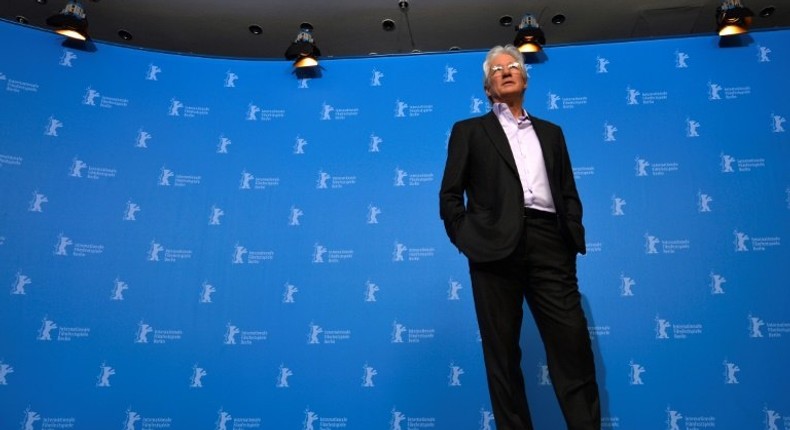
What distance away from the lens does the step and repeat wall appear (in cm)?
293

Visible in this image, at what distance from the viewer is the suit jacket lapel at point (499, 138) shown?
191cm

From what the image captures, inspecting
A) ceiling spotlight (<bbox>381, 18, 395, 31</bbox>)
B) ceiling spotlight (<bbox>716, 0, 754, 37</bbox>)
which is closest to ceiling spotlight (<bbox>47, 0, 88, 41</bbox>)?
ceiling spotlight (<bbox>381, 18, 395, 31</bbox>)

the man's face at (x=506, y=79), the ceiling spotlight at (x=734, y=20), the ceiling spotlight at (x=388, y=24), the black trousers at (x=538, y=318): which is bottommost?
the black trousers at (x=538, y=318)

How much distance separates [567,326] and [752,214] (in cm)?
203

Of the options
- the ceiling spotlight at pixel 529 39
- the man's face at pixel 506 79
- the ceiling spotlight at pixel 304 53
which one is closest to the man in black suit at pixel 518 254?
the man's face at pixel 506 79

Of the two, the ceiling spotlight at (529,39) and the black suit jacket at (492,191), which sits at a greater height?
the ceiling spotlight at (529,39)

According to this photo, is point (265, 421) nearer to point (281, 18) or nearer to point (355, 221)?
point (355, 221)

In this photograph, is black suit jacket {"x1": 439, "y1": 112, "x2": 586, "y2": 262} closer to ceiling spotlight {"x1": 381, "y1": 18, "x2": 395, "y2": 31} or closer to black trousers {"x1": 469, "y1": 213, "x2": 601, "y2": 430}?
black trousers {"x1": 469, "y1": 213, "x2": 601, "y2": 430}

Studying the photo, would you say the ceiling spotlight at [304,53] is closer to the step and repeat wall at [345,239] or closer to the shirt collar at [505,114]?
the step and repeat wall at [345,239]

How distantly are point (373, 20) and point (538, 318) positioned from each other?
3677 millimetres

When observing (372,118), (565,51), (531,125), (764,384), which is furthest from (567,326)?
(565,51)

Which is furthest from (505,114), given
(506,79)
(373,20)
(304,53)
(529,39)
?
(373,20)

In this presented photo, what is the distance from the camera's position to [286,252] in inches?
134

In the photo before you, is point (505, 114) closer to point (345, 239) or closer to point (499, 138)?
point (499, 138)
